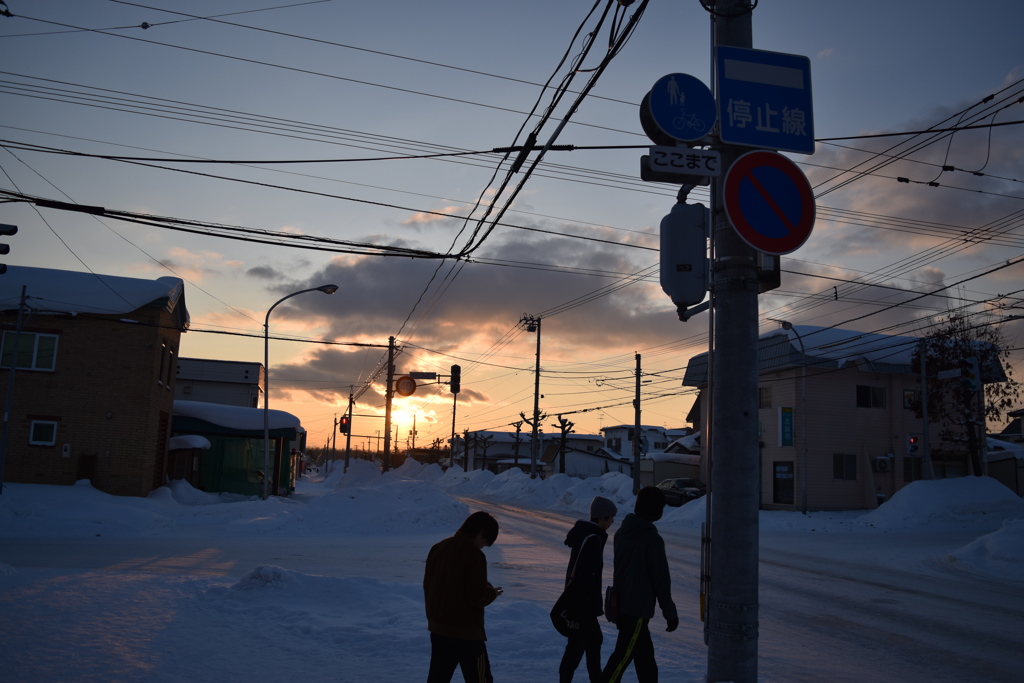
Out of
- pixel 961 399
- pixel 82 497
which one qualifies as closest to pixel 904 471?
pixel 961 399

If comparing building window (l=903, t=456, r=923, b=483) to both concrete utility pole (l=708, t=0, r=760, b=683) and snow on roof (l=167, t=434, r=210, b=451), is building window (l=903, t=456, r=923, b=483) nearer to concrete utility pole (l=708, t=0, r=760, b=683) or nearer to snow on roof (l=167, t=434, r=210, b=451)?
snow on roof (l=167, t=434, r=210, b=451)

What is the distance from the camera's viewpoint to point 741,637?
4.23 m

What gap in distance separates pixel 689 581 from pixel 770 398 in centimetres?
2902

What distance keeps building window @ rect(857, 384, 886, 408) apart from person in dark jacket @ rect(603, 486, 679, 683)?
38.0 meters

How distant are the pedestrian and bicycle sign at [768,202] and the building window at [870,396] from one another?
127ft

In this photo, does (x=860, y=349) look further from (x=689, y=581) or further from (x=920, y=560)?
(x=689, y=581)

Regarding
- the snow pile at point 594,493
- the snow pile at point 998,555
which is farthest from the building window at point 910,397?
the snow pile at point 998,555

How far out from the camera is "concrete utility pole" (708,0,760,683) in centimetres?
425

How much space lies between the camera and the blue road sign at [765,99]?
465cm

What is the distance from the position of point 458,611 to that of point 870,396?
39831 millimetres

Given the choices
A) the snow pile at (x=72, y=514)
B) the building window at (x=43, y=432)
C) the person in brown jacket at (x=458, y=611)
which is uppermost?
the building window at (x=43, y=432)

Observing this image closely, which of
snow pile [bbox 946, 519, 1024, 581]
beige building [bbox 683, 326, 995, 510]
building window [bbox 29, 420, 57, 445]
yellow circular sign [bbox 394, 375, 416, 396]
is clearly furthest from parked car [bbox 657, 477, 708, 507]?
building window [bbox 29, 420, 57, 445]

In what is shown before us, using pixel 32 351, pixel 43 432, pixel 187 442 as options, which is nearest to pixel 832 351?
pixel 187 442

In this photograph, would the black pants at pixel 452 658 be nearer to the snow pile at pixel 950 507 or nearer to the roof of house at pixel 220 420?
the snow pile at pixel 950 507
